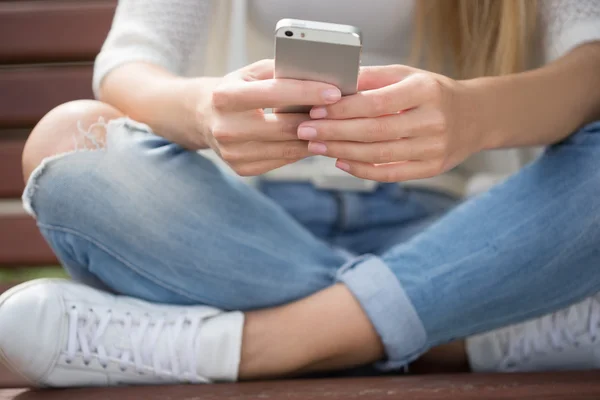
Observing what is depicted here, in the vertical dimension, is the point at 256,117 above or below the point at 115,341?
above

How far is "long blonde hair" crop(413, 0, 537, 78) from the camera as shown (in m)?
0.74

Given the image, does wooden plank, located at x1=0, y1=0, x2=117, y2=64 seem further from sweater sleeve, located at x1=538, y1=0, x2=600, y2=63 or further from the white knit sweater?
sweater sleeve, located at x1=538, y1=0, x2=600, y2=63

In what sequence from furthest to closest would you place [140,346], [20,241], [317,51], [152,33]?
[20,241] < [152,33] < [140,346] < [317,51]

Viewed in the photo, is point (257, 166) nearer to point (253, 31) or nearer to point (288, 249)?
point (288, 249)

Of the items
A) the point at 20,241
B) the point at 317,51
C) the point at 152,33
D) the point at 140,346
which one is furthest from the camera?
the point at 20,241

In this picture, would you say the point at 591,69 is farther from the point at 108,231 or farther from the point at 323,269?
the point at 108,231

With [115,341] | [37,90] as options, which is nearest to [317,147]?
[115,341]

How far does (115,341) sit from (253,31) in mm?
448

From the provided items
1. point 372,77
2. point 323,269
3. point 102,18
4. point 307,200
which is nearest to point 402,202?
point 307,200

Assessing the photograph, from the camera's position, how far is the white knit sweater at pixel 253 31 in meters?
0.73

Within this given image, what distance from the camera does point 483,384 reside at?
23.8 inches

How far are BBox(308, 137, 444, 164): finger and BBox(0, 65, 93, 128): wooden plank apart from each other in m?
0.65

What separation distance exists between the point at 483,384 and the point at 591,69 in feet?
1.13

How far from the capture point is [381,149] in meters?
0.53
